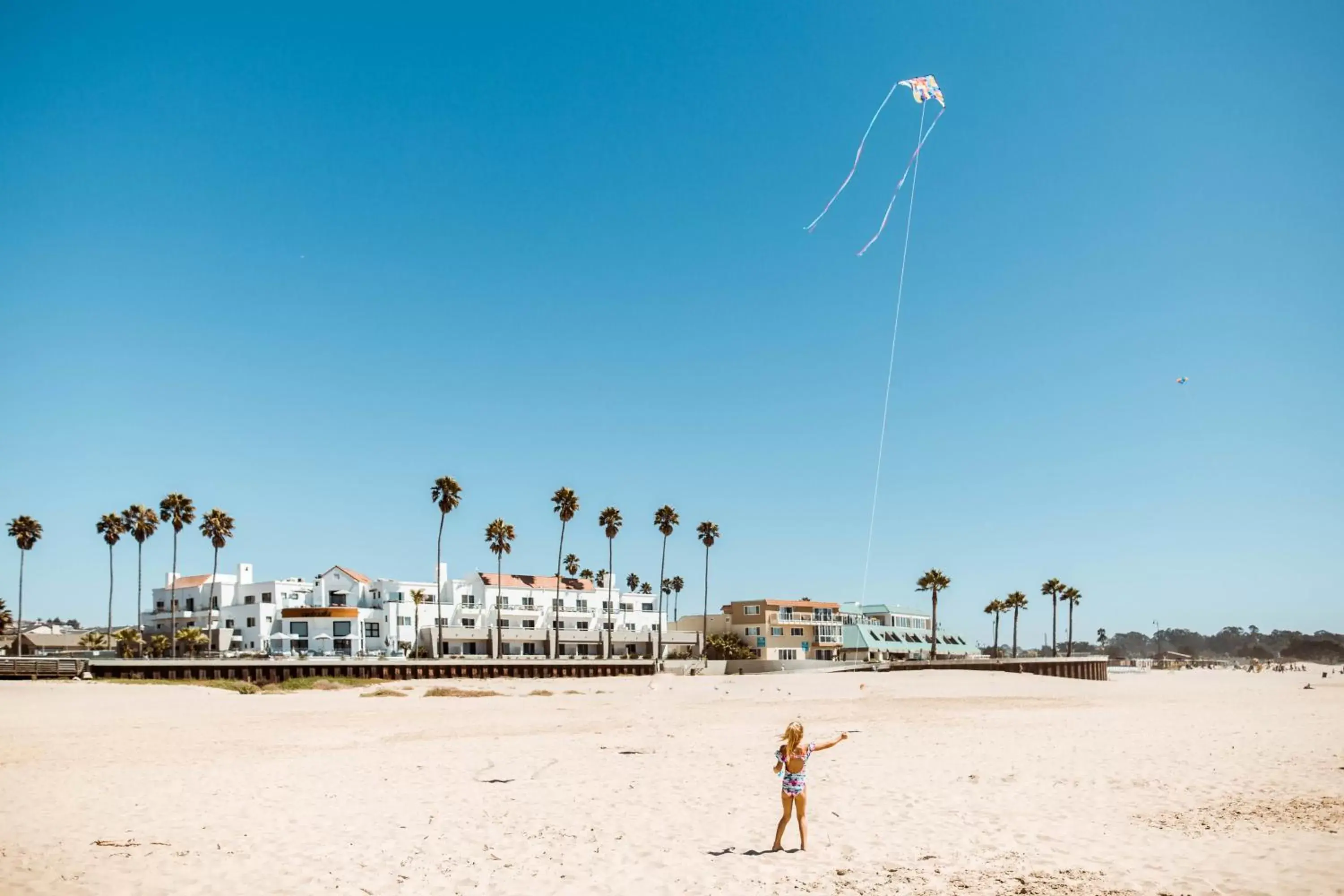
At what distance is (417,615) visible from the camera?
8431 cm

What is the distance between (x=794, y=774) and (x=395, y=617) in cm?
8049

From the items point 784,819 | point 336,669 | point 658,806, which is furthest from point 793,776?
point 336,669

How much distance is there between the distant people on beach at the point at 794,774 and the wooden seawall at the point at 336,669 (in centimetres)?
4780

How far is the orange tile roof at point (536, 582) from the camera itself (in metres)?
91.8

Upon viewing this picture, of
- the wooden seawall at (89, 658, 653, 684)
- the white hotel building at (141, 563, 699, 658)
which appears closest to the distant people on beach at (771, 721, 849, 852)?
the wooden seawall at (89, 658, 653, 684)

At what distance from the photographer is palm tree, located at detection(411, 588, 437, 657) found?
267 ft

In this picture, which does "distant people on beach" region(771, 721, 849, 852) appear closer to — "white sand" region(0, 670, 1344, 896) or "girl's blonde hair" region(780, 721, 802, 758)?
"girl's blonde hair" region(780, 721, 802, 758)

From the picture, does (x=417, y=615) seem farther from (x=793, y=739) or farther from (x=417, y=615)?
(x=793, y=739)

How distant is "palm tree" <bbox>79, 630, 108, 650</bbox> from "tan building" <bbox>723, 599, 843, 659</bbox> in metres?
63.4

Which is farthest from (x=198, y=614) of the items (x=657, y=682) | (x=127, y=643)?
(x=657, y=682)

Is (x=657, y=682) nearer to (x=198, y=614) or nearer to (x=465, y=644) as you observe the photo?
(x=465, y=644)

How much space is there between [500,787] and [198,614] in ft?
267

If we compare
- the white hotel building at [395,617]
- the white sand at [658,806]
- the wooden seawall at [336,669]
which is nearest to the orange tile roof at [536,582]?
the white hotel building at [395,617]

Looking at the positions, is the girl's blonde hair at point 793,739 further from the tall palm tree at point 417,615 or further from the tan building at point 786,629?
the tan building at point 786,629
